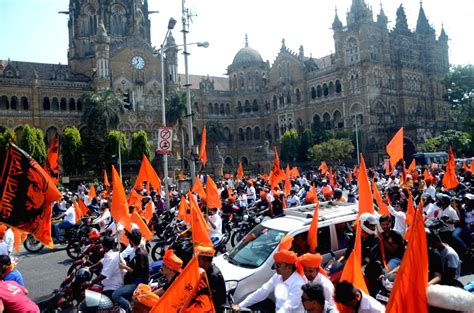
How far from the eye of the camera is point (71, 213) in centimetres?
1364

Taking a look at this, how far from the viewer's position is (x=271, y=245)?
24.0ft

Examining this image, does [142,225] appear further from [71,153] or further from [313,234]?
[71,153]

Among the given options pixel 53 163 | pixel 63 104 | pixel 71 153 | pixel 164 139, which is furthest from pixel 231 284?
pixel 63 104

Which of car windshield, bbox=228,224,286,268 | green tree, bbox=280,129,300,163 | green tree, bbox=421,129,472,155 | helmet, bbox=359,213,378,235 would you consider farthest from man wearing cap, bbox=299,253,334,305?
green tree, bbox=280,129,300,163

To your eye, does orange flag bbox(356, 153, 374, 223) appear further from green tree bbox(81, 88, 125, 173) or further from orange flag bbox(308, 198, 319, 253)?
green tree bbox(81, 88, 125, 173)

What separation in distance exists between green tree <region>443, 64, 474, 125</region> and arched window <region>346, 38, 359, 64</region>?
11732 millimetres

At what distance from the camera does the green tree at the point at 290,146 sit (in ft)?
181

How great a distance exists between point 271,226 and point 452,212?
4146 mm

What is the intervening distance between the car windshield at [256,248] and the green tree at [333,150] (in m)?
41.3

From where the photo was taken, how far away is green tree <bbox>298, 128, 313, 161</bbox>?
179 ft

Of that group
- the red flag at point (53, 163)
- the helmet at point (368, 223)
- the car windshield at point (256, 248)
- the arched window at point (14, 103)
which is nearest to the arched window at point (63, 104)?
the arched window at point (14, 103)

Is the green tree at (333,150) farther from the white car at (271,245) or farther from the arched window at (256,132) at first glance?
the white car at (271,245)

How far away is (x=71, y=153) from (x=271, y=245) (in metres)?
41.0

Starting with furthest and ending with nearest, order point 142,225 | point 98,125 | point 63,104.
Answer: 1. point 63,104
2. point 98,125
3. point 142,225
